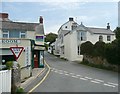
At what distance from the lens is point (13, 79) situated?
14.7m

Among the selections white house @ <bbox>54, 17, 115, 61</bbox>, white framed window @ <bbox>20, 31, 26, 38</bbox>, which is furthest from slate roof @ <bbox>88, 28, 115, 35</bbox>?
white framed window @ <bbox>20, 31, 26, 38</bbox>

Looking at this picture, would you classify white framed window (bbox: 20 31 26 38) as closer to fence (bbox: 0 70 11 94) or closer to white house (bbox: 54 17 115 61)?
white house (bbox: 54 17 115 61)

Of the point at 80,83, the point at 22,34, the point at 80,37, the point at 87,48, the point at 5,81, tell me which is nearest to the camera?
the point at 5,81

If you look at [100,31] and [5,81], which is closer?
[5,81]

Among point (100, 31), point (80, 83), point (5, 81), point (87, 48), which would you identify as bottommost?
point (80, 83)

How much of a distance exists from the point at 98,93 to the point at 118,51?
53.7 ft

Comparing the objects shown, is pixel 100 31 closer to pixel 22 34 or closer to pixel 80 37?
pixel 80 37

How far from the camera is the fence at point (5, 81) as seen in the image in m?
11.9

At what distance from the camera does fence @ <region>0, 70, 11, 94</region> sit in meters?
11.9

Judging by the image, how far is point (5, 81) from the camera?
41.9 ft

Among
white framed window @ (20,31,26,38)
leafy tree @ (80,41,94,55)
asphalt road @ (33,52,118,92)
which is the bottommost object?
asphalt road @ (33,52,118,92)

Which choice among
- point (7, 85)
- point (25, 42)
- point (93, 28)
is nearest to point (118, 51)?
point (25, 42)

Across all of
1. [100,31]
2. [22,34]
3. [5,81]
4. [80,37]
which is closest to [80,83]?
[5,81]

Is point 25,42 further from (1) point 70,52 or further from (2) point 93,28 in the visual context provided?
(2) point 93,28
